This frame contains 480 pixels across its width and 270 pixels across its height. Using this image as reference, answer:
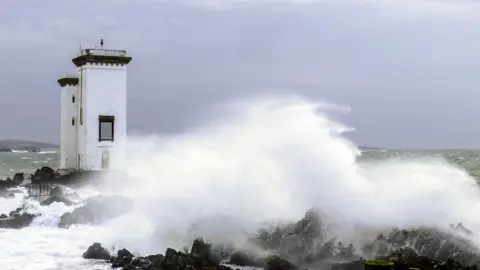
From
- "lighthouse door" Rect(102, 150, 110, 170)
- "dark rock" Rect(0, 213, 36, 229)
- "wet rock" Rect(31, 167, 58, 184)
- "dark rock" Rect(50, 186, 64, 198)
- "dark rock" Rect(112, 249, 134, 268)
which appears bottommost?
"dark rock" Rect(112, 249, 134, 268)

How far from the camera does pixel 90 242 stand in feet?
68.9

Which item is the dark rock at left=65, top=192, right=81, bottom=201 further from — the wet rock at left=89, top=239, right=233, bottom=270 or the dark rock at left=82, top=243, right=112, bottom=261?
the wet rock at left=89, top=239, right=233, bottom=270

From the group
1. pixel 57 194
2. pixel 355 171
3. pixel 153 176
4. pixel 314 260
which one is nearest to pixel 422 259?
pixel 314 260

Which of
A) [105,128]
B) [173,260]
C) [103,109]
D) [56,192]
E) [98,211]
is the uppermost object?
[103,109]

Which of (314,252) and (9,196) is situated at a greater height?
(9,196)

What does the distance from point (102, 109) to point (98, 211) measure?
904 centimetres

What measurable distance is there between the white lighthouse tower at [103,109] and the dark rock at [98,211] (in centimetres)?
710

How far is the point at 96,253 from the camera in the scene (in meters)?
18.9

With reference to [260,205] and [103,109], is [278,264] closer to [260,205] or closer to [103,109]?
[260,205]

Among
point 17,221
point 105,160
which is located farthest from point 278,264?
point 105,160

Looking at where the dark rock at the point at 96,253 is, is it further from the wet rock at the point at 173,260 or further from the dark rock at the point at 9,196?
the dark rock at the point at 9,196

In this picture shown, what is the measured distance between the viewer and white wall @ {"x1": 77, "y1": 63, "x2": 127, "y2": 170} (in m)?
32.5

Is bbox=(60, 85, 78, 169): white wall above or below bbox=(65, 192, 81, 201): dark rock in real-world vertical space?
above

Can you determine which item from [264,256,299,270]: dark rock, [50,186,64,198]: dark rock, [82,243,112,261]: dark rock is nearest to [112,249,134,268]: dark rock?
[82,243,112,261]: dark rock
